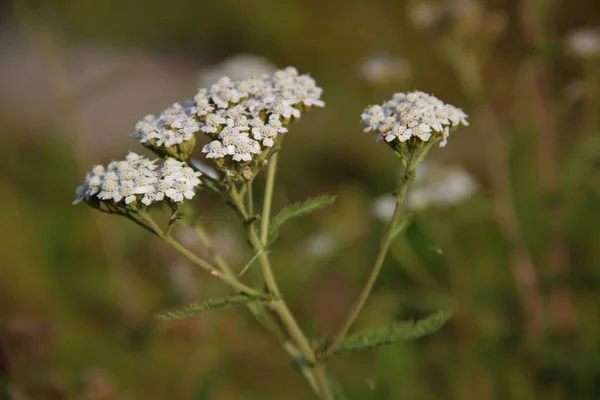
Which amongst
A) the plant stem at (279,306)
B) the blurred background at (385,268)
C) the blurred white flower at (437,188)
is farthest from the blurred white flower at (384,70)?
the plant stem at (279,306)

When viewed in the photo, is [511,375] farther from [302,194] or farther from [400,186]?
[302,194]

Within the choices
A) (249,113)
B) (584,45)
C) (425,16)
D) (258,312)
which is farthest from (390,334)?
(584,45)

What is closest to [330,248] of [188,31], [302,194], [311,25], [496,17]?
[496,17]

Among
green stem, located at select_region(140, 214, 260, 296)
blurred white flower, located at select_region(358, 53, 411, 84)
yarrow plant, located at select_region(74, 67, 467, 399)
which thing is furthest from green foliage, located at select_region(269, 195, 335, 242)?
blurred white flower, located at select_region(358, 53, 411, 84)

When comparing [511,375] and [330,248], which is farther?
[330,248]

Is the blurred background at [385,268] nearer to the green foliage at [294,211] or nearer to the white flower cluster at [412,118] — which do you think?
the green foliage at [294,211]

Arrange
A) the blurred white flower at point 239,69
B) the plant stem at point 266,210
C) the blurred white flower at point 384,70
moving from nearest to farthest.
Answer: the plant stem at point 266,210 < the blurred white flower at point 384,70 < the blurred white flower at point 239,69
